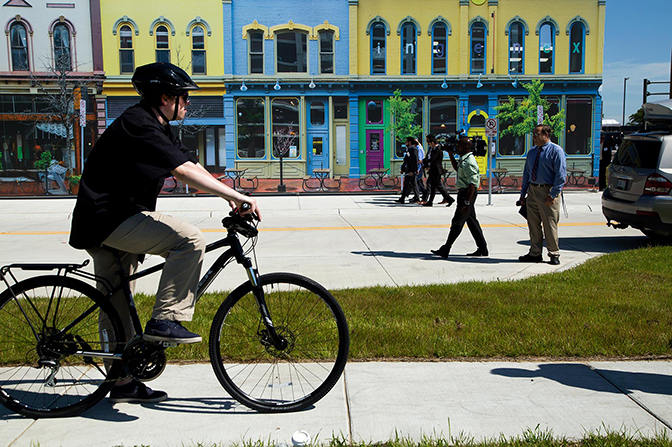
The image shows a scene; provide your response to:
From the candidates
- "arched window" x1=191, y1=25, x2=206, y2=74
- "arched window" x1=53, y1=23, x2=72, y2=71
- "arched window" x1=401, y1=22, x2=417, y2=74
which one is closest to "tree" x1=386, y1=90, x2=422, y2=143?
"arched window" x1=401, y1=22, x2=417, y2=74

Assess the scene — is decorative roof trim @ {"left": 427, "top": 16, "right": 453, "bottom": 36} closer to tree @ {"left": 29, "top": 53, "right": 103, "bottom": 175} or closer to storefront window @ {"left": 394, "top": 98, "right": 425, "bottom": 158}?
storefront window @ {"left": 394, "top": 98, "right": 425, "bottom": 158}

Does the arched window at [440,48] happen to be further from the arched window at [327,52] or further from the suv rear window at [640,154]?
the suv rear window at [640,154]

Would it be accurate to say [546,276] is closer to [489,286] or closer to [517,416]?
[489,286]

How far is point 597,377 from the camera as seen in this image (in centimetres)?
420

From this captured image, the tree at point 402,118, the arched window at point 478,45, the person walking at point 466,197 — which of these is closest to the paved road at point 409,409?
the person walking at point 466,197

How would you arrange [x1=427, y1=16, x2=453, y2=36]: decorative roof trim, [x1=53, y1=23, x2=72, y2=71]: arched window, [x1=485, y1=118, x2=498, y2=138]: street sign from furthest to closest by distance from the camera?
[x1=427, y1=16, x2=453, y2=36]: decorative roof trim
[x1=53, y1=23, x2=72, y2=71]: arched window
[x1=485, y1=118, x2=498, y2=138]: street sign

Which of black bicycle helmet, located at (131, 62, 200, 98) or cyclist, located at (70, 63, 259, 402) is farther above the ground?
black bicycle helmet, located at (131, 62, 200, 98)

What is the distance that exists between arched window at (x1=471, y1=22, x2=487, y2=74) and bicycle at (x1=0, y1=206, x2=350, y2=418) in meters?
31.5

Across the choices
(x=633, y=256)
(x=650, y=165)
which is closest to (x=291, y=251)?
(x=633, y=256)

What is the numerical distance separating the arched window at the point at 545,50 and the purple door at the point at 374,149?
919cm

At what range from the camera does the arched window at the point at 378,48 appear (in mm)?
32812

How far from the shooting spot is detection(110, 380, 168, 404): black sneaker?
383 cm

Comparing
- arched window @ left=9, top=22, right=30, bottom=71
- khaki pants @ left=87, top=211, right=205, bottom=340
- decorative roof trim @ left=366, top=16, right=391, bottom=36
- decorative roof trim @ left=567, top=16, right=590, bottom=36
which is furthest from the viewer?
decorative roof trim @ left=567, top=16, right=590, bottom=36

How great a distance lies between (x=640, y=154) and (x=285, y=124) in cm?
2385
